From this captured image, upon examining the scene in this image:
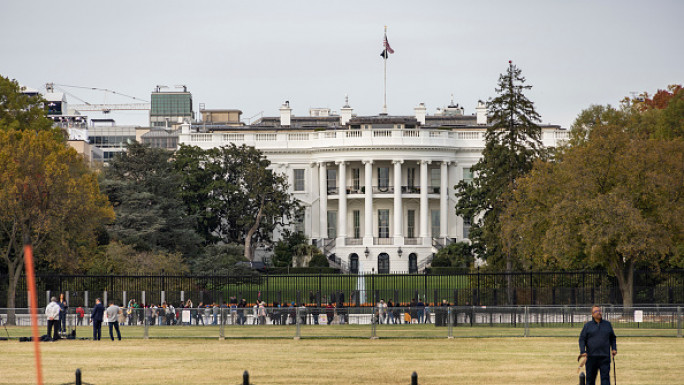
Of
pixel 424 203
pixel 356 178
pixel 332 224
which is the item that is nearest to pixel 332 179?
pixel 356 178

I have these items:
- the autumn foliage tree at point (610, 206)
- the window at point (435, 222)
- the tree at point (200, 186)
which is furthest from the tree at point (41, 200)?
the window at point (435, 222)

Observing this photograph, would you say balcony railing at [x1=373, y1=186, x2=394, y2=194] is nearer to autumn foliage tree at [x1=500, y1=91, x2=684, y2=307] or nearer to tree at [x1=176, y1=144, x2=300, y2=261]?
tree at [x1=176, y1=144, x2=300, y2=261]

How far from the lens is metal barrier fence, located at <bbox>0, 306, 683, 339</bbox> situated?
133ft

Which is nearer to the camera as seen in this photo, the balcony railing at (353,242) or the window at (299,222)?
the window at (299,222)

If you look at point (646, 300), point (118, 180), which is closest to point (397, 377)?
point (646, 300)

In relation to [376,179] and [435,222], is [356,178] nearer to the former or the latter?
[376,179]

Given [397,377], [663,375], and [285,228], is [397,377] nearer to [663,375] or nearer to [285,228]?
[663,375]

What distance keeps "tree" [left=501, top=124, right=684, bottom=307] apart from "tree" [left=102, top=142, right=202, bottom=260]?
89.7 feet

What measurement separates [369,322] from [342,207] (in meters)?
54.8

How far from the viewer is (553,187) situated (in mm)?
58750

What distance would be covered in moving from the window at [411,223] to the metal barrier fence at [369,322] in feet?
182

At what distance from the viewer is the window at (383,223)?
99.2m

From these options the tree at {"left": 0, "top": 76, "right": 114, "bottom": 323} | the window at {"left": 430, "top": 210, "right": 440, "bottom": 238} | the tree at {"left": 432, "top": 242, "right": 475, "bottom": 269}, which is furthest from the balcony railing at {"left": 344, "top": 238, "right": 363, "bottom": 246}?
the tree at {"left": 0, "top": 76, "right": 114, "bottom": 323}

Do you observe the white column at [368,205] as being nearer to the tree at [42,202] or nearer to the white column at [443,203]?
the white column at [443,203]
